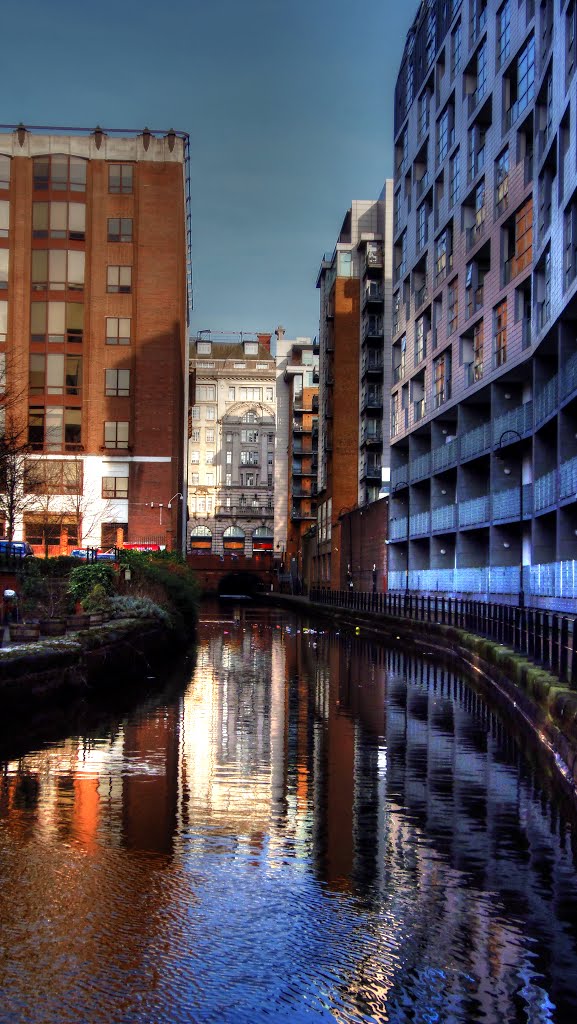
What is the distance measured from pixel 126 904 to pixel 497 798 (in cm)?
534

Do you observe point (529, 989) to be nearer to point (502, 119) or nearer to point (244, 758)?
point (244, 758)

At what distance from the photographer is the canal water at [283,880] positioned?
5.79 meters

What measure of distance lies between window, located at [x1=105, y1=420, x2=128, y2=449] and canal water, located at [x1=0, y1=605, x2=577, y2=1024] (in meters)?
60.9

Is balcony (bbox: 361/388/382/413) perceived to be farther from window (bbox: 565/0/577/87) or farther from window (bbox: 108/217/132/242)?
window (bbox: 565/0/577/87)

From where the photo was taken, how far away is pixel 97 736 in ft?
49.9

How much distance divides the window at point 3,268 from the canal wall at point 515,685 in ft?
149

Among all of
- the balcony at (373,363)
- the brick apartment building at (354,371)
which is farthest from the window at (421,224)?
the balcony at (373,363)

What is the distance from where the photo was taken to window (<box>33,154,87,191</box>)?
7594cm

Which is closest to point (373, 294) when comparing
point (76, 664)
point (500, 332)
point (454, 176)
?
point (454, 176)

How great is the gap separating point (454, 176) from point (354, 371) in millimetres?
35751

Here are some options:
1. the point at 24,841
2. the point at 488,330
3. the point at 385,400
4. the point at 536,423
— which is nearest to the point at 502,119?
the point at 488,330

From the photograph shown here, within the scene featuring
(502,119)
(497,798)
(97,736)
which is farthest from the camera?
(502,119)

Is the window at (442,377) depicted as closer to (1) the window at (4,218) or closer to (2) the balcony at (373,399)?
(2) the balcony at (373,399)

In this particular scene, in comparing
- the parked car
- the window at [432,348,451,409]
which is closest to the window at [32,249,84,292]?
the parked car
